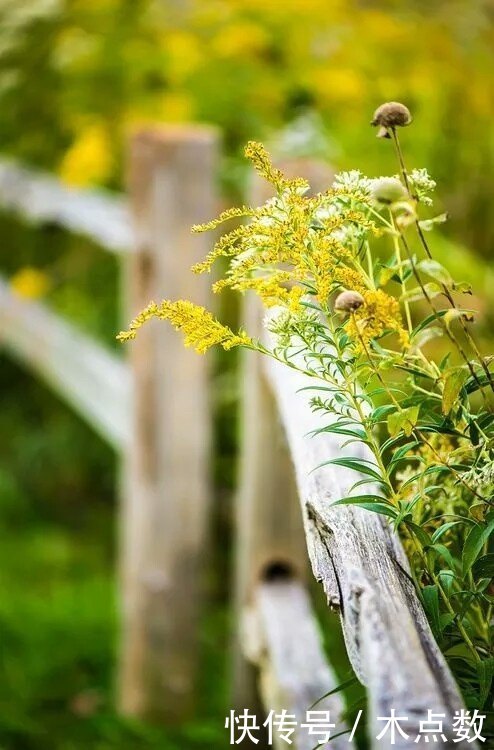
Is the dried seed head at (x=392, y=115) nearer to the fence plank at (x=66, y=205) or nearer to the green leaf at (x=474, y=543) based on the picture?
the green leaf at (x=474, y=543)

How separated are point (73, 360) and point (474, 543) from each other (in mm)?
2113

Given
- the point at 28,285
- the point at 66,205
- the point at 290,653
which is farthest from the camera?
the point at 28,285

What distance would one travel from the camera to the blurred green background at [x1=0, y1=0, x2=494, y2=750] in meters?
2.72

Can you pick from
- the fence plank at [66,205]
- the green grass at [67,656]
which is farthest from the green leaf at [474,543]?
the fence plank at [66,205]

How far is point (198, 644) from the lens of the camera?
7.98ft

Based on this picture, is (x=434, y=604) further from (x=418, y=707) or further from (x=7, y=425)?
(x=7, y=425)

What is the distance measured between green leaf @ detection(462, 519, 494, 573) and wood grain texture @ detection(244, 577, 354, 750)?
581mm

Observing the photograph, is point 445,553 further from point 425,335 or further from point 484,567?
point 425,335

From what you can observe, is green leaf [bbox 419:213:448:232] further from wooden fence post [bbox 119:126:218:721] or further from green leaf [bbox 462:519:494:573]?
wooden fence post [bbox 119:126:218:721]

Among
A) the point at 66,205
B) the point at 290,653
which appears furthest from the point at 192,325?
the point at 66,205

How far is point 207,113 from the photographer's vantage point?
10.1 feet

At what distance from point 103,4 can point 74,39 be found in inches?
5.8

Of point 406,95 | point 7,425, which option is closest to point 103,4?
point 406,95

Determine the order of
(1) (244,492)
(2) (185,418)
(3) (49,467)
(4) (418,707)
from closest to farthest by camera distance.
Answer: (4) (418,707) → (1) (244,492) → (2) (185,418) → (3) (49,467)
